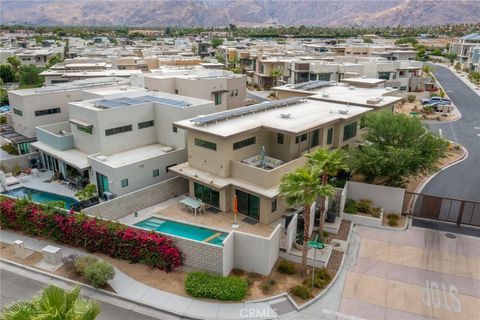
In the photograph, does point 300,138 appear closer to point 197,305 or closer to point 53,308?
point 197,305

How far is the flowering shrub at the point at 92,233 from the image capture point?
21.7 metres

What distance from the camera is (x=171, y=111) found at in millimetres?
Answer: 33969

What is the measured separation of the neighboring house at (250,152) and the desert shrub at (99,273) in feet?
29.9

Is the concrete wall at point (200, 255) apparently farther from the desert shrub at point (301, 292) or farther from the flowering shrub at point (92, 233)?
the desert shrub at point (301, 292)

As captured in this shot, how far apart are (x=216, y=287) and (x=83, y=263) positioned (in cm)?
744

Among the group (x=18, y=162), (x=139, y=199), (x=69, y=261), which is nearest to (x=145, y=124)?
(x=139, y=199)

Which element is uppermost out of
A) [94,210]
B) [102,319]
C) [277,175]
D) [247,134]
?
[247,134]

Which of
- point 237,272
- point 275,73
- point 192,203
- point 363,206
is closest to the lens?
point 237,272

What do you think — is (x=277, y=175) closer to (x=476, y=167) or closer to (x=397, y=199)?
(x=397, y=199)

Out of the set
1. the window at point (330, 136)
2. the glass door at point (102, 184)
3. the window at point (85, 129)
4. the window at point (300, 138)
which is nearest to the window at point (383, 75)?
the window at point (330, 136)

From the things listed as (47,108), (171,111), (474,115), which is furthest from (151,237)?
(474,115)

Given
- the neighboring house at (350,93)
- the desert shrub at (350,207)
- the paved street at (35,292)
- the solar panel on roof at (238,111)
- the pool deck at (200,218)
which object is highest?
the solar panel on roof at (238,111)

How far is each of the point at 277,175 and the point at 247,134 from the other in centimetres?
404

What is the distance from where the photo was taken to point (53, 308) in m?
11.1
